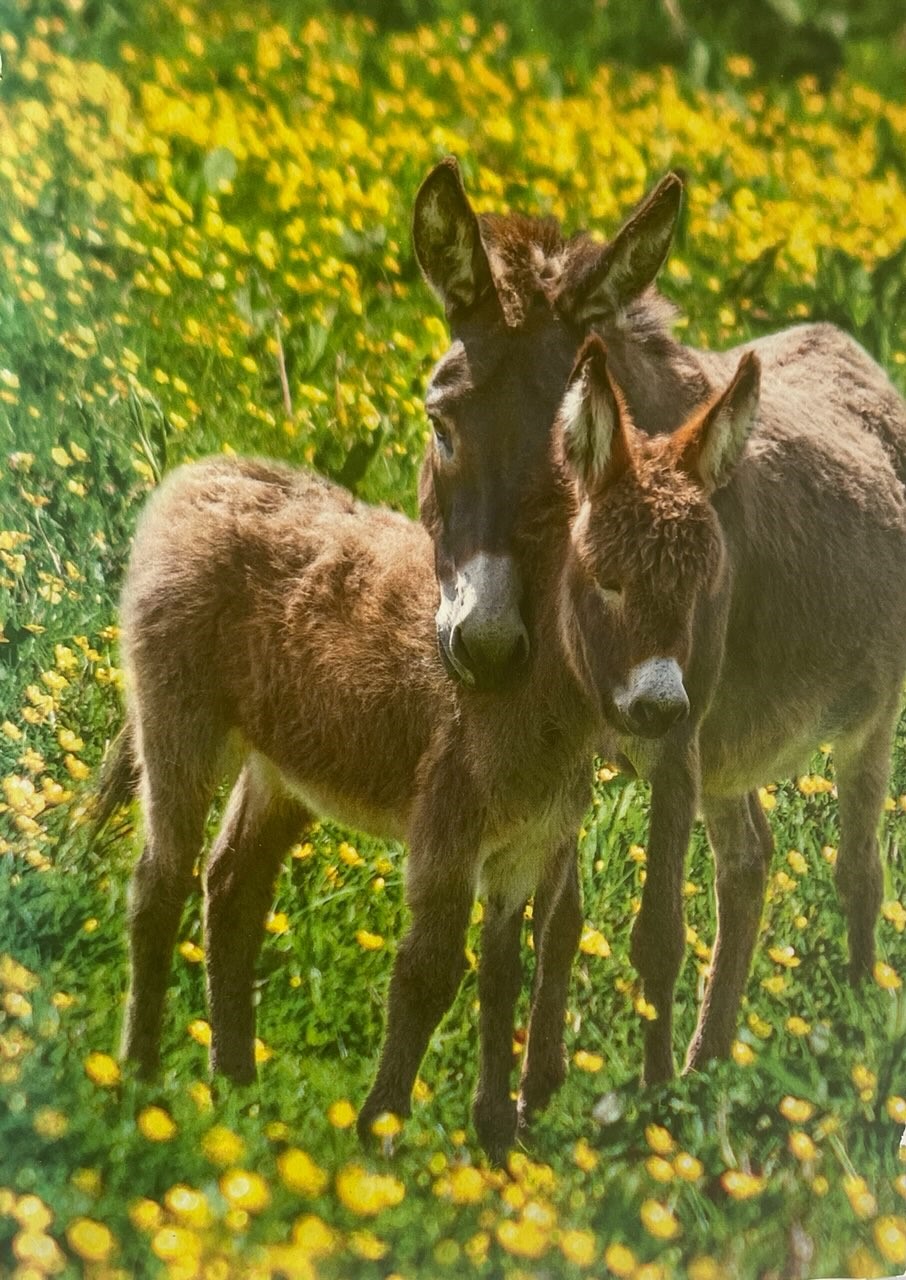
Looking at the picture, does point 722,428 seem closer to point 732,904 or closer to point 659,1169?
point 732,904

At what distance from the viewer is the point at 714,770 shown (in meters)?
3.19

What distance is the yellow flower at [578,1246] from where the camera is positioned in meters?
3.19

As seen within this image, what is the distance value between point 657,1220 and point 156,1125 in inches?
46.1

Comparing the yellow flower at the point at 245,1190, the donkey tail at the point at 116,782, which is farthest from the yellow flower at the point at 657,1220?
the donkey tail at the point at 116,782

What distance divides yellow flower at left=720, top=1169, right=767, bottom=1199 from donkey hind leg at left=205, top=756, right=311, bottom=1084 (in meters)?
1.16

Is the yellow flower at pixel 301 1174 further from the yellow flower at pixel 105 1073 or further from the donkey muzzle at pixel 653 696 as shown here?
the donkey muzzle at pixel 653 696

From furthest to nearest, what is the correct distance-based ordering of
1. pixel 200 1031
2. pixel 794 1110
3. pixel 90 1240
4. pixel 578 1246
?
pixel 794 1110
pixel 578 1246
pixel 200 1031
pixel 90 1240

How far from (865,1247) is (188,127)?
A: 3.11m

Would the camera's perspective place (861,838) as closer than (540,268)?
No

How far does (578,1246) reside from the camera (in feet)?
10.5

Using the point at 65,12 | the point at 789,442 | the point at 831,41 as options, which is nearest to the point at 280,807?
the point at 789,442

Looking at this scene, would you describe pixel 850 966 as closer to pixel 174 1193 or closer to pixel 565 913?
pixel 565 913

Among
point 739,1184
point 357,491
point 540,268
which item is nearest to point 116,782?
point 357,491

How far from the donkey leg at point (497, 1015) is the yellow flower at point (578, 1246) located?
0.87ft
